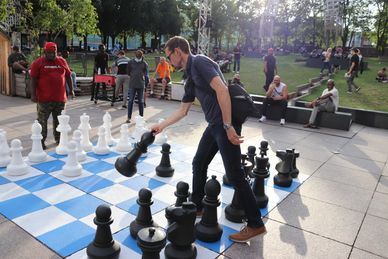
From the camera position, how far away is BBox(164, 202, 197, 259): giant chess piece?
95.2 inches

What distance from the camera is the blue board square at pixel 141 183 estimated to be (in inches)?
163

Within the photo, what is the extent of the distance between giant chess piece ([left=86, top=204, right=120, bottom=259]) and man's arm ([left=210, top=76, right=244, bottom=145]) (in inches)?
42.6

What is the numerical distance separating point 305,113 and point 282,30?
164 ft

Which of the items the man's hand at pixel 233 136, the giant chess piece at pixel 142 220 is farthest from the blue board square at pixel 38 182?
the man's hand at pixel 233 136

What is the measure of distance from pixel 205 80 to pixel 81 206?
1893 mm

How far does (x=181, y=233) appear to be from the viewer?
2459 mm

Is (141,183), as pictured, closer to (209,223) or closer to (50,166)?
(50,166)

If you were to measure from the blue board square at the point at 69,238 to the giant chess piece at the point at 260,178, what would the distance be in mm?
1740

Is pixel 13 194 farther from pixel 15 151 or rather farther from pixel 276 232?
pixel 276 232

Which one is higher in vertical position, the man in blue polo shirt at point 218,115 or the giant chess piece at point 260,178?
the man in blue polo shirt at point 218,115

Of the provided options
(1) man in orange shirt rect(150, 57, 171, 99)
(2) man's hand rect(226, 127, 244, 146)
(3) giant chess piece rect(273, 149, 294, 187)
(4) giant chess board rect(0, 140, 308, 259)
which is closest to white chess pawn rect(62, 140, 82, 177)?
(4) giant chess board rect(0, 140, 308, 259)

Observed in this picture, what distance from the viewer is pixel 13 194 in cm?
370

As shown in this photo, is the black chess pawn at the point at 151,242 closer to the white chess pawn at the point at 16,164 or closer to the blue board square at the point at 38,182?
the blue board square at the point at 38,182

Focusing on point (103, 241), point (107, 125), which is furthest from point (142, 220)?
point (107, 125)
